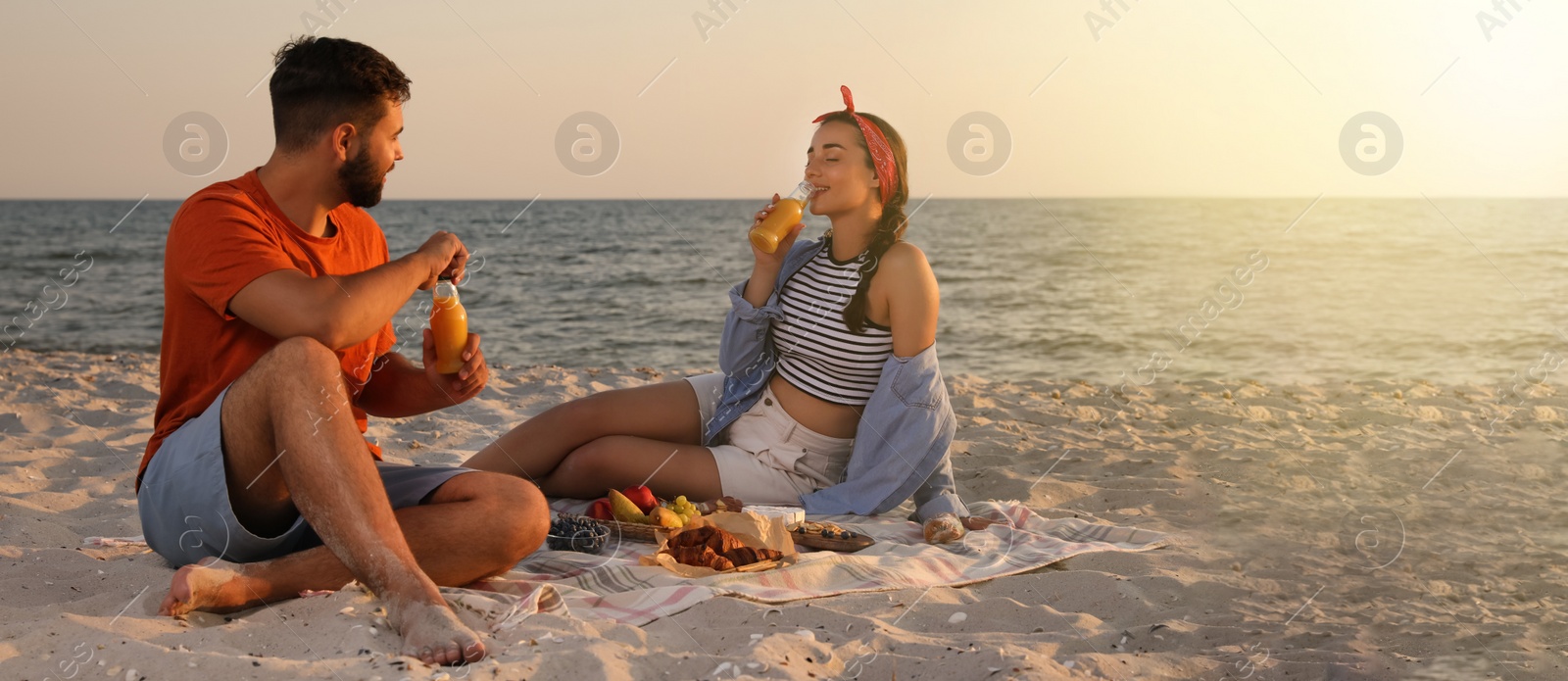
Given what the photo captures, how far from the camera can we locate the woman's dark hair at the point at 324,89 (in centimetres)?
270

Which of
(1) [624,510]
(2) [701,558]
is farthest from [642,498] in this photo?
(2) [701,558]

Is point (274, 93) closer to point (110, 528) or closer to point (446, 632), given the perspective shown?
point (446, 632)

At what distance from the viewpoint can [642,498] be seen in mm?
3803

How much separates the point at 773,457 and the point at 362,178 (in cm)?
188

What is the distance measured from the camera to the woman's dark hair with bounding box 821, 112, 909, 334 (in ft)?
13.1

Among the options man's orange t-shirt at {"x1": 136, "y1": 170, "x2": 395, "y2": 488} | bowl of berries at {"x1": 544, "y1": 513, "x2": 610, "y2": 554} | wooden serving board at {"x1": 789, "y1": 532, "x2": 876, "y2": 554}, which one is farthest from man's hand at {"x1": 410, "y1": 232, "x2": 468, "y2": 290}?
wooden serving board at {"x1": 789, "y1": 532, "x2": 876, "y2": 554}

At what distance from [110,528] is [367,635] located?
1.95 meters

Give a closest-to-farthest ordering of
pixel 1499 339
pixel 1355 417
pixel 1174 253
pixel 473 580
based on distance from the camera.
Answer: pixel 473 580
pixel 1355 417
pixel 1499 339
pixel 1174 253

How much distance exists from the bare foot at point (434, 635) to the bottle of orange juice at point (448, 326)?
0.84m

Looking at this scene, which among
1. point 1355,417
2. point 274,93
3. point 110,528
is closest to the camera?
point 274,93

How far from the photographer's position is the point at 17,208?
1919 inches

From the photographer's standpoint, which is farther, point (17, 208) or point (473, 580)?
point (17, 208)

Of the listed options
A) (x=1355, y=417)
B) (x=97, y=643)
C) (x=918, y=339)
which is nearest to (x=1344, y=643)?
(x=918, y=339)

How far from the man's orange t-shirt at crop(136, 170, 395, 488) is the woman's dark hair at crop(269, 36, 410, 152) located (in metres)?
0.20
